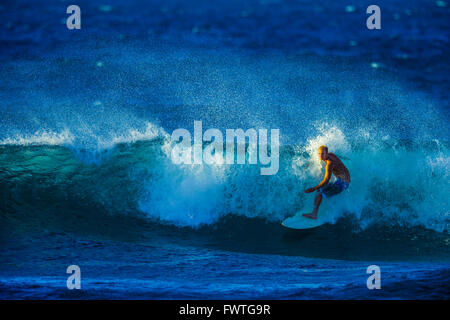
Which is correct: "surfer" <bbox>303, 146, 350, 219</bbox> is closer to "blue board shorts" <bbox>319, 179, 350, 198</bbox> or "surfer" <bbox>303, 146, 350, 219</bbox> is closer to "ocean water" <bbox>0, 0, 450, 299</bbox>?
"blue board shorts" <bbox>319, 179, 350, 198</bbox>

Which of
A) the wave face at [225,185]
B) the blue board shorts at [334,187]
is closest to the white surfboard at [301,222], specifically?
the wave face at [225,185]

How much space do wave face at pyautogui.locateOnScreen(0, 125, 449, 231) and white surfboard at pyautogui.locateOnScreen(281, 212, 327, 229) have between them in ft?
0.68

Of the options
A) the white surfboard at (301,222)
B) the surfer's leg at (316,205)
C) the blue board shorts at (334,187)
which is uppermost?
the blue board shorts at (334,187)

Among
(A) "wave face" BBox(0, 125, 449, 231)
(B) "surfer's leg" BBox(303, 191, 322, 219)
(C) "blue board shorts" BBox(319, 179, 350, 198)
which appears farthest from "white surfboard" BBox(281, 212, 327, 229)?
(C) "blue board shorts" BBox(319, 179, 350, 198)

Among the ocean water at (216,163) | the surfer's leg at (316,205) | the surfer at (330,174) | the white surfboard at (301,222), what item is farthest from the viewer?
the white surfboard at (301,222)

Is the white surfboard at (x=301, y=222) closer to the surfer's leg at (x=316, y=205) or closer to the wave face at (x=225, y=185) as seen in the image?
the surfer's leg at (x=316, y=205)

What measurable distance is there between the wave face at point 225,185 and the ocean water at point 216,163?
0.09 feet

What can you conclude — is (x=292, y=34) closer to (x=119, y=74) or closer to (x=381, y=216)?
(x=119, y=74)

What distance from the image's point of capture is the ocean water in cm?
420

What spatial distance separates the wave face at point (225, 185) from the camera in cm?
633

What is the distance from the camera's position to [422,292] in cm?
310

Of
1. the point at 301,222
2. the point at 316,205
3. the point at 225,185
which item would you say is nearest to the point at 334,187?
the point at 316,205

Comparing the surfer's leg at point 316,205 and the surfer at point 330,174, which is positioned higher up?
the surfer at point 330,174
